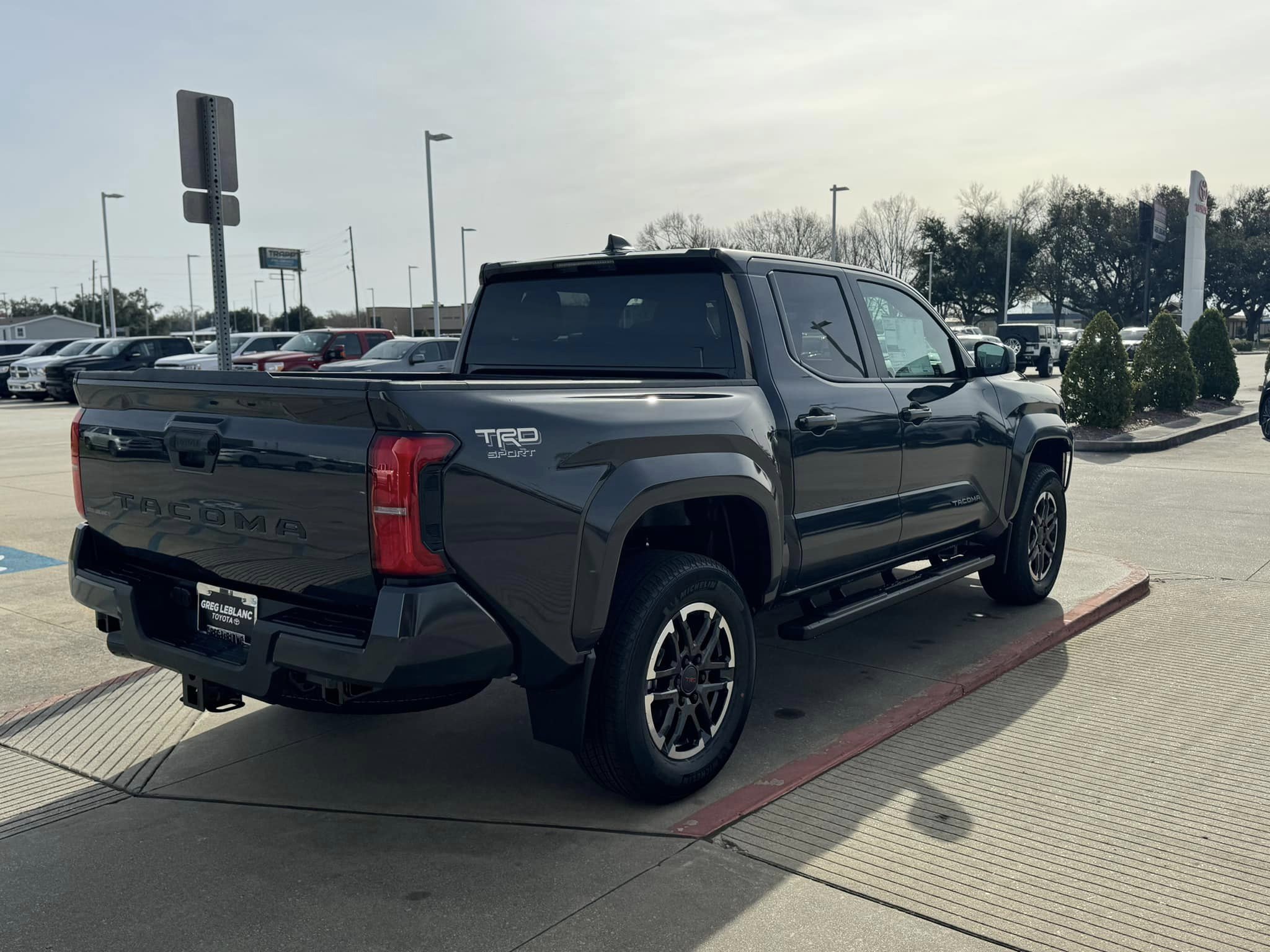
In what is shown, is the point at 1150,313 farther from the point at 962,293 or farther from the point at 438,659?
the point at 438,659

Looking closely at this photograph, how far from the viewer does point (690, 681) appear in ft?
12.5

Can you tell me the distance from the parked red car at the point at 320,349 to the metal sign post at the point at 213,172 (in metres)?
18.7

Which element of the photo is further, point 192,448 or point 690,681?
point 690,681

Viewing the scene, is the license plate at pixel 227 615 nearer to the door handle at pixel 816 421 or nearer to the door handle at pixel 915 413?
the door handle at pixel 816 421

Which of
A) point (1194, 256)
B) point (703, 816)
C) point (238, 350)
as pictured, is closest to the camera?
point (703, 816)

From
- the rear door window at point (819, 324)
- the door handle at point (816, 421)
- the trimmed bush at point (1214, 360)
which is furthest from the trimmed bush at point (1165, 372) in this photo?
the door handle at point (816, 421)

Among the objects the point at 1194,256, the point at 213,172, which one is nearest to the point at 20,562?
the point at 213,172

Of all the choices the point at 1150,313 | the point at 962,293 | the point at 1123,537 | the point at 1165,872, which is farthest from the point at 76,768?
the point at 1150,313

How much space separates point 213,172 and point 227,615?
384 cm

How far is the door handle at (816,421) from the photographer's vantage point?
173 inches

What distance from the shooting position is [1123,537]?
8664mm

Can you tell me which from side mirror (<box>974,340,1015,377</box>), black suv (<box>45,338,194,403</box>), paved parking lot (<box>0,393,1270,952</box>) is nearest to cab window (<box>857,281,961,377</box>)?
side mirror (<box>974,340,1015,377</box>)

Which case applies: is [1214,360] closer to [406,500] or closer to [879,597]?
[879,597]

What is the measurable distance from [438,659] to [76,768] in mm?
2051
